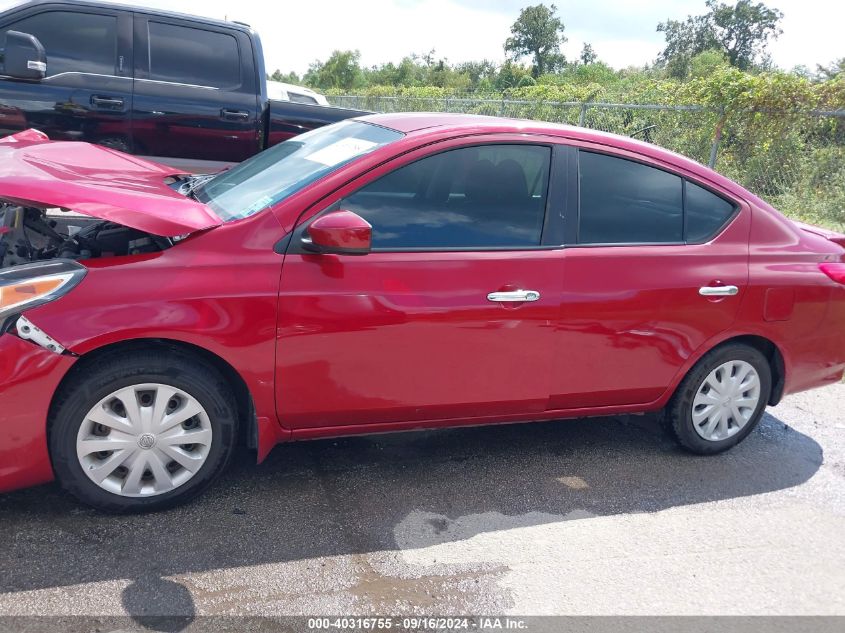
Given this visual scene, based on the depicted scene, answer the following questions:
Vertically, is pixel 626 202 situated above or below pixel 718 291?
above

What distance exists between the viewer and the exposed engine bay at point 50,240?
3455mm

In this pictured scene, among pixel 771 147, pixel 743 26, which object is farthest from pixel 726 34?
pixel 771 147

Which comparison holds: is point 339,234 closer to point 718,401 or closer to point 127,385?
point 127,385

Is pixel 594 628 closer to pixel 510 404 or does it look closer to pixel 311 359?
pixel 510 404

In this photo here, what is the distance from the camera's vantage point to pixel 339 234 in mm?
3156

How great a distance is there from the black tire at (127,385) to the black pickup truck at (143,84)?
13.2 feet

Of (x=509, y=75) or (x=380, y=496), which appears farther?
(x=509, y=75)

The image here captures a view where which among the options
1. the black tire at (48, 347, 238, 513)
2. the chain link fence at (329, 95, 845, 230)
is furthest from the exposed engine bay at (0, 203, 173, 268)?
the chain link fence at (329, 95, 845, 230)

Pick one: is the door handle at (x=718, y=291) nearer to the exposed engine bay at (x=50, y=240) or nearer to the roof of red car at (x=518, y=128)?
the roof of red car at (x=518, y=128)

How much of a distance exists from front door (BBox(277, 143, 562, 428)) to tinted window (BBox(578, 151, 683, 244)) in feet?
0.78

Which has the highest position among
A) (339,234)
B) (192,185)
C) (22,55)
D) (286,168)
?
(22,55)

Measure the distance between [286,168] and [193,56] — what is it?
12.4ft

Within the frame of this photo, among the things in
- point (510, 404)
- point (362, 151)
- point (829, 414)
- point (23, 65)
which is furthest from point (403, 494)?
point (23, 65)

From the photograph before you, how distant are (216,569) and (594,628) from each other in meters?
1.40
